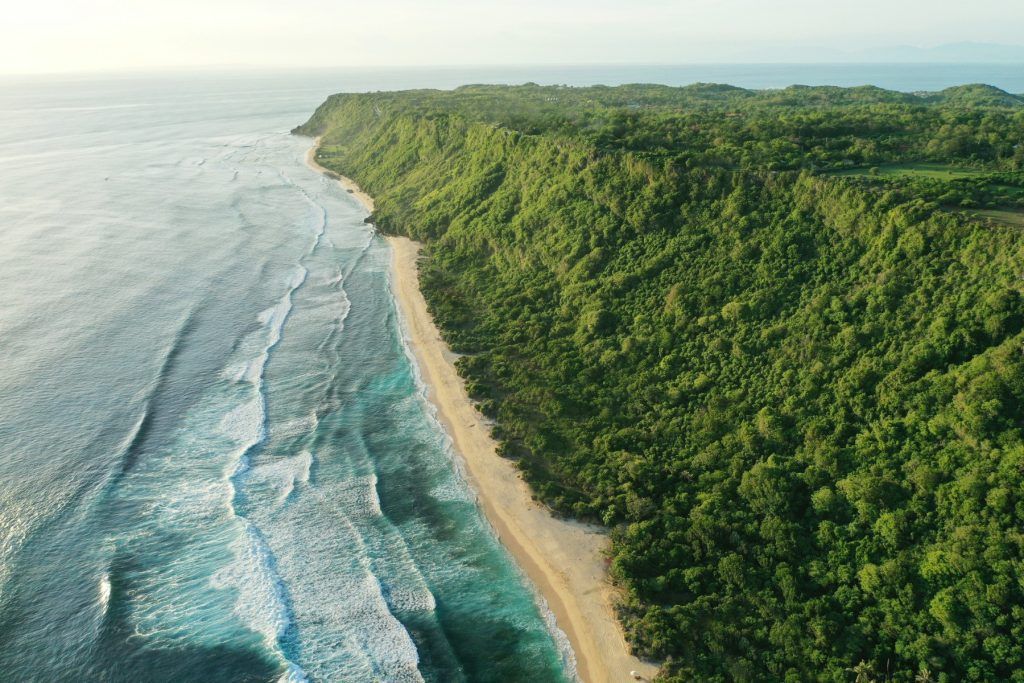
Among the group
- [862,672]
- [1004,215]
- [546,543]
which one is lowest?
[546,543]

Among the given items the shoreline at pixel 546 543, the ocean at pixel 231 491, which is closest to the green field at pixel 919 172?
the shoreline at pixel 546 543

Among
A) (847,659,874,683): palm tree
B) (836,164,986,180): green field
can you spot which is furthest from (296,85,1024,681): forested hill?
(836,164,986,180): green field

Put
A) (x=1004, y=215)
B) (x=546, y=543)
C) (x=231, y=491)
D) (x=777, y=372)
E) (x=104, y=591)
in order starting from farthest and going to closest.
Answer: (x=1004, y=215) → (x=777, y=372) → (x=231, y=491) → (x=546, y=543) → (x=104, y=591)

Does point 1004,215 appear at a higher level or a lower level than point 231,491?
higher

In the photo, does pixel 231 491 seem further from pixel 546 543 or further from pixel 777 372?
pixel 777 372

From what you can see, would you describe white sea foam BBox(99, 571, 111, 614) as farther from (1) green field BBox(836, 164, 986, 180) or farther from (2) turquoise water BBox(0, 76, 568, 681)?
(1) green field BBox(836, 164, 986, 180)

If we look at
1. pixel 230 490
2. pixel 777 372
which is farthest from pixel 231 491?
pixel 777 372
